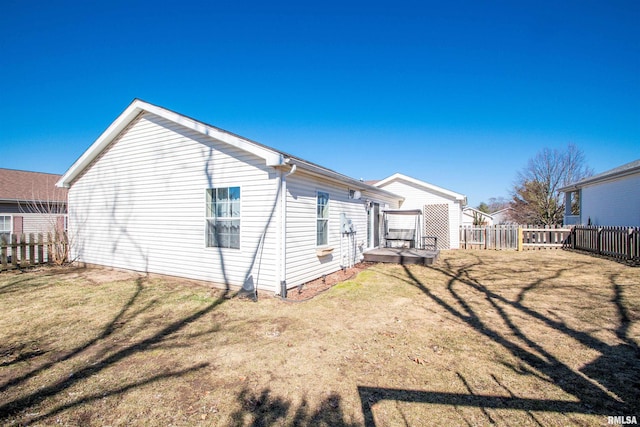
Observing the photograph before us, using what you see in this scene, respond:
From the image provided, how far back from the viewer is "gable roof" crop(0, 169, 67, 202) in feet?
48.0

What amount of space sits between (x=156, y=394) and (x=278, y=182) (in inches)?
171

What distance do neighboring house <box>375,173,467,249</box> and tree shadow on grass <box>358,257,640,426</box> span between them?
36.3ft

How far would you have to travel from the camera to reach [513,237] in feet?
52.4

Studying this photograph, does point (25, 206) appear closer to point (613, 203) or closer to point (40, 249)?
point (40, 249)

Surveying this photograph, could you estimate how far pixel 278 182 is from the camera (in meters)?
6.50

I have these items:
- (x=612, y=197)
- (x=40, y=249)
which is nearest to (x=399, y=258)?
(x=40, y=249)

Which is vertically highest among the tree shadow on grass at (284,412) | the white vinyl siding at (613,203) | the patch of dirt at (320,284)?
the white vinyl siding at (613,203)

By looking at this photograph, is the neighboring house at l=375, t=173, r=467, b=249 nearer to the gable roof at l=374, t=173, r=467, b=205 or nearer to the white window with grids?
the gable roof at l=374, t=173, r=467, b=205

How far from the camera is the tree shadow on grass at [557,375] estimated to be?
2789 mm

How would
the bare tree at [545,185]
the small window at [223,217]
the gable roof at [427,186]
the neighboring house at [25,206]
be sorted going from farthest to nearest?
the bare tree at [545,185], the gable roof at [427,186], the neighboring house at [25,206], the small window at [223,217]

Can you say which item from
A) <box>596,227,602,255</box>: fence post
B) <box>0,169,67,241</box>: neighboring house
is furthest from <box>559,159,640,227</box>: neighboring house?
<box>0,169,67,241</box>: neighboring house

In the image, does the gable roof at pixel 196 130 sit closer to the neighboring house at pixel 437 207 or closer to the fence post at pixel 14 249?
the fence post at pixel 14 249

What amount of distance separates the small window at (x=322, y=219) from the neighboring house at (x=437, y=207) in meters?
10.0

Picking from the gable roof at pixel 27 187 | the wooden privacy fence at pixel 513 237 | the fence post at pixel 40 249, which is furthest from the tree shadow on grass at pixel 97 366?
the wooden privacy fence at pixel 513 237
